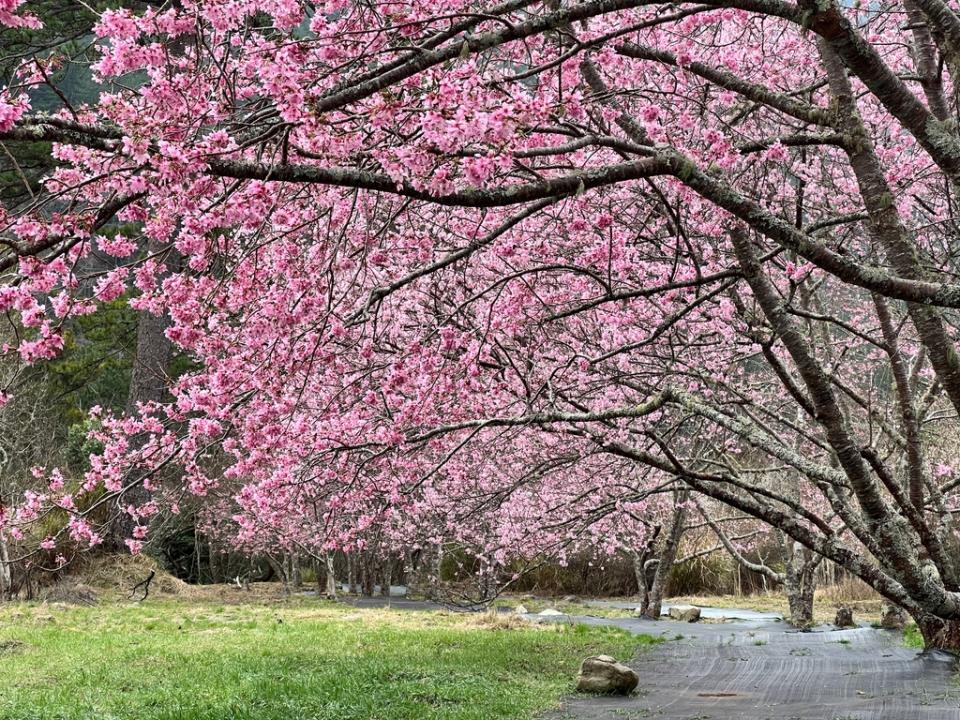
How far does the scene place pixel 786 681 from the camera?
8438 mm

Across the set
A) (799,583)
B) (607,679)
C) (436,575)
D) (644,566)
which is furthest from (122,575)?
(607,679)

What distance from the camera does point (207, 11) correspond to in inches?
174

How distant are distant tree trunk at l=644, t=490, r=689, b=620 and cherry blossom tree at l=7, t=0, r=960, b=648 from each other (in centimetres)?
385

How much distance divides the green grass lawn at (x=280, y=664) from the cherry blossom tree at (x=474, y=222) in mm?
1461

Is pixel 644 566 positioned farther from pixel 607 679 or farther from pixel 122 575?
pixel 122 575

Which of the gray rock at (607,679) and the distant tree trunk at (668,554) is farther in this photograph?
the distant tree trunk at (668,554)

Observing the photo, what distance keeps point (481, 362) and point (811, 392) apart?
2756 millimetres

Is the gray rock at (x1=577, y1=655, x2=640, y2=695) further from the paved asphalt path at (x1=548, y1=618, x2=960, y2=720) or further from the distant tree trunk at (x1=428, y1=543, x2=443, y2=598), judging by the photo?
the distant tree trunk at (x1=428, y1=543, x2=443, y2=598)

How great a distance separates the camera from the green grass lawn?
6695 mm

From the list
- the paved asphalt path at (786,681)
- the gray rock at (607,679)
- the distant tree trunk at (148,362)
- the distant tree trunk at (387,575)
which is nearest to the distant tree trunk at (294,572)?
the distant tree trunk at (387,575)

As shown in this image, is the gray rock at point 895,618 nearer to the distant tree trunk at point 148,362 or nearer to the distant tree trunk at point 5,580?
the distant tree trunk at point 148,362

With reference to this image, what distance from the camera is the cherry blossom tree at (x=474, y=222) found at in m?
3.97

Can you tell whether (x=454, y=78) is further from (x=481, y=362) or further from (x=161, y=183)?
(x=481, y=362)

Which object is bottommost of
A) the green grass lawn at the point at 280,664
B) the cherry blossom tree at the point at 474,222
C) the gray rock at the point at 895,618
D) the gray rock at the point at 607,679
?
the green grass lawn at the point at 280,664
